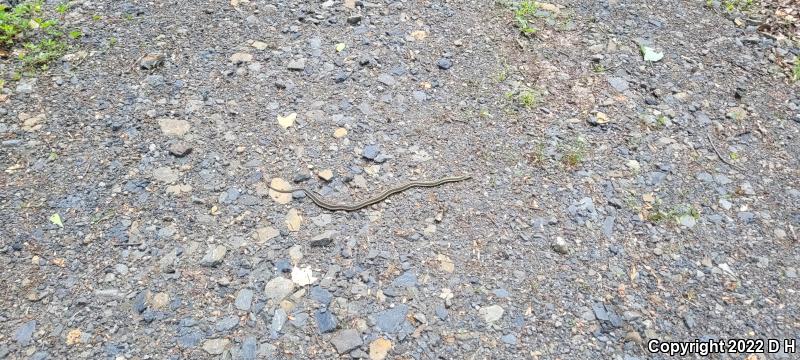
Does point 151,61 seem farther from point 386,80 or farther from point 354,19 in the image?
point 386,80

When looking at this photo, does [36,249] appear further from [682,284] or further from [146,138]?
[682,284]

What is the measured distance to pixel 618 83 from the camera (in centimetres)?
431

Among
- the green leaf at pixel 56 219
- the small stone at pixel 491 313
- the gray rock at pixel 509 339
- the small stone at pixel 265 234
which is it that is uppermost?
the small stone at pixel 265 234

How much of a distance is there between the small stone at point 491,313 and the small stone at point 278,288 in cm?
99

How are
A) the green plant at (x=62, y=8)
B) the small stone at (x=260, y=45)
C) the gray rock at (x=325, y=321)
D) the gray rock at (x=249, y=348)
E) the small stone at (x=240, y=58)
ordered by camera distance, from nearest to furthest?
the gray rock at (x=249, y=348)
the gray rock at (x=325, y=321)
the small stone at (x=240, y=58)
the small stone at (x=260, y=45)
the green plant at (x=62, y=8)

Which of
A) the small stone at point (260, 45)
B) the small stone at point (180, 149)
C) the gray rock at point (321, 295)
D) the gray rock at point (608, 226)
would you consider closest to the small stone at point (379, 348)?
the gray rock at point (321, 295)

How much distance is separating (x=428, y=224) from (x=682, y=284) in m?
1.40

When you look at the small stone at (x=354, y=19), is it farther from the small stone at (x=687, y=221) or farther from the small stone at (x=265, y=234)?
the small stone at (x=687, y=221)

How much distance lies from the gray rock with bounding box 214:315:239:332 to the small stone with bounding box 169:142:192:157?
4.02ft

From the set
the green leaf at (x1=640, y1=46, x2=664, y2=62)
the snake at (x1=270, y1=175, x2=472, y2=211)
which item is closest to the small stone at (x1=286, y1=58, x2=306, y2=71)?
the snake at (x1=270, y1=175, x2=472, y2=211)

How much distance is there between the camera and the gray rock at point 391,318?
2.98m

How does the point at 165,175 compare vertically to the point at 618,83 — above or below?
below

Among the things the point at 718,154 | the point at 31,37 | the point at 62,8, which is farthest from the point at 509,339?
the point at 62,8

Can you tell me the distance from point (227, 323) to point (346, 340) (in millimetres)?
598
